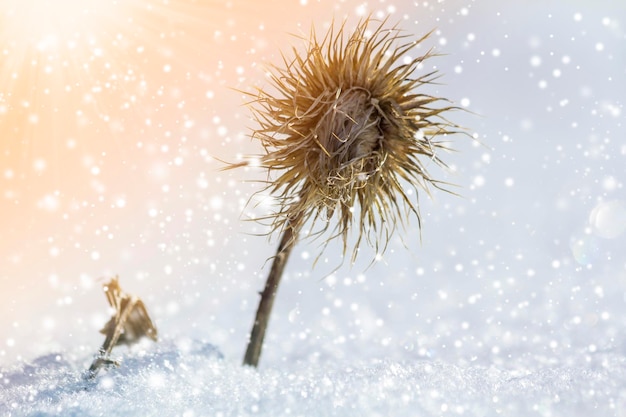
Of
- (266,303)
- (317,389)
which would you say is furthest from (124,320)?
(317,389)

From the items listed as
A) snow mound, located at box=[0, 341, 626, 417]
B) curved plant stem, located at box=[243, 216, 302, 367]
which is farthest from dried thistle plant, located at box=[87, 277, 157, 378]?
curved plant stem, located at box=[243, 216, 302, 367]

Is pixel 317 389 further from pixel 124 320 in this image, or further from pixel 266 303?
pixel 124 320

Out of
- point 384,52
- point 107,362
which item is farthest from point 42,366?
point 384,52

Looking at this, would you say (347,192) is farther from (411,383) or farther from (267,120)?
(411,383)

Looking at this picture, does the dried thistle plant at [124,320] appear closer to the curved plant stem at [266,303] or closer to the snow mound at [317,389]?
the snow mound at [317,389]

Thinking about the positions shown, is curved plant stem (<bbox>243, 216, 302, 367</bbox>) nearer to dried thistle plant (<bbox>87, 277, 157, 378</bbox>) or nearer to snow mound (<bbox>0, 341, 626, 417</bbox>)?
snow mound (<bbox>0, 341, 626, 417</bbox>)

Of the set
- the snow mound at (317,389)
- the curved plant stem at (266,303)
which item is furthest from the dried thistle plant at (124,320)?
the curved plant stem at (266,303)
